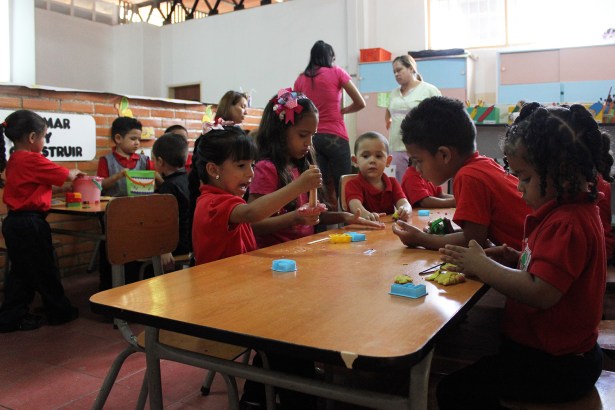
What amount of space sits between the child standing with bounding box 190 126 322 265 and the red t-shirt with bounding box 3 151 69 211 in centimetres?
165

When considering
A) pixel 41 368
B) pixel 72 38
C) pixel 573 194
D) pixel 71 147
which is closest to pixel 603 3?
pixel 71 147

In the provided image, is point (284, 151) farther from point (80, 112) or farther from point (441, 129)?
point (80, 112)

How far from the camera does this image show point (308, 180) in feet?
5.54

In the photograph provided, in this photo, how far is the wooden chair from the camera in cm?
156

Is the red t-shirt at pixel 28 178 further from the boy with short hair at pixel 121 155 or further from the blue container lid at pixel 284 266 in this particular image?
the blue container lid at pixel 284 266

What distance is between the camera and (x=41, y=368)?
8.16 feet

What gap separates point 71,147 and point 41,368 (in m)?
2.20

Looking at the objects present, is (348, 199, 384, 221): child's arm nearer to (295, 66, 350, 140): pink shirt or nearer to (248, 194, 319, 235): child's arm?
(248, 194, 319, 235): child's arm

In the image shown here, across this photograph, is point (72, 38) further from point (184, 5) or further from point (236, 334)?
point (236, 334)

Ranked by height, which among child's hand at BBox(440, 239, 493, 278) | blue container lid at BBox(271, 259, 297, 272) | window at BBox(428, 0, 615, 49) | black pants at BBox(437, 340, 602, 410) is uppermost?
window at BBox(428, 0, 615, 49)

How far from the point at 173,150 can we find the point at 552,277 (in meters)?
2.62

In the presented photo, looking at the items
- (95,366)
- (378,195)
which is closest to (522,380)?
(378,195)

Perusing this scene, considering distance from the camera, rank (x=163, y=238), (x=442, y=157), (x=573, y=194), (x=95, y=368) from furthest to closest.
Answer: (x=95, y=368), (x=163, y=238), (x=442, y=157), (x=573, y=194)

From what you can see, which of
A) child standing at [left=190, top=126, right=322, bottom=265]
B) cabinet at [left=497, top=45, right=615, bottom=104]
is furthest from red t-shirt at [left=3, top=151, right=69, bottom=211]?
cabinet at [left=497, top=45, right=615, bottom=104]
